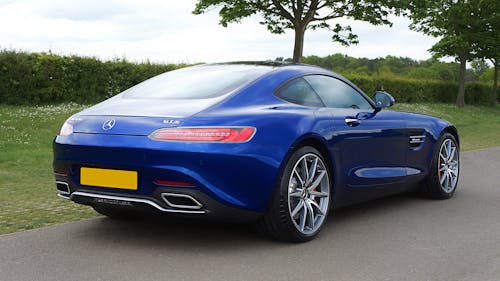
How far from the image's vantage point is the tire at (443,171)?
709 cm

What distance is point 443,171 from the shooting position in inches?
288

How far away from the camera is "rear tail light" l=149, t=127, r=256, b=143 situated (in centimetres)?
443

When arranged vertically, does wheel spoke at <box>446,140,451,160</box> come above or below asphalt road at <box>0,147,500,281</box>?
above

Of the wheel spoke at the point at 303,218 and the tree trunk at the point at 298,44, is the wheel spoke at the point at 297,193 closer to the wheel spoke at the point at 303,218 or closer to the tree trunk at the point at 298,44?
the wheel spoke at the point at 303,218

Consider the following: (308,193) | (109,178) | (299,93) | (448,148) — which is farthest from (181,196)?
(448,148)

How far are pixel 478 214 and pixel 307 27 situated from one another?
806 inches

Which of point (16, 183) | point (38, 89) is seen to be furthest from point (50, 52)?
point (16, 183)

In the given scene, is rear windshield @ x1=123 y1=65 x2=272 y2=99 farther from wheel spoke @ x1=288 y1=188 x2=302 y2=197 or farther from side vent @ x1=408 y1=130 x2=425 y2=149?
side vent @ x1=408 y1=130 x2=425 y2=149

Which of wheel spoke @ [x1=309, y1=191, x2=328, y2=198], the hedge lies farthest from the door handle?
the hedge

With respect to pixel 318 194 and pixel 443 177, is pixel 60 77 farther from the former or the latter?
pixel 318 194

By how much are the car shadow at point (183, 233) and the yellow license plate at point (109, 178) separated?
18.8 inches

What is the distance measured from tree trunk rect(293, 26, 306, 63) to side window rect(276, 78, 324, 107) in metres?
19.6

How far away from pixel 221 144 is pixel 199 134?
6.4 inches

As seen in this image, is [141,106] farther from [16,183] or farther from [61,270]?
[16,183]
